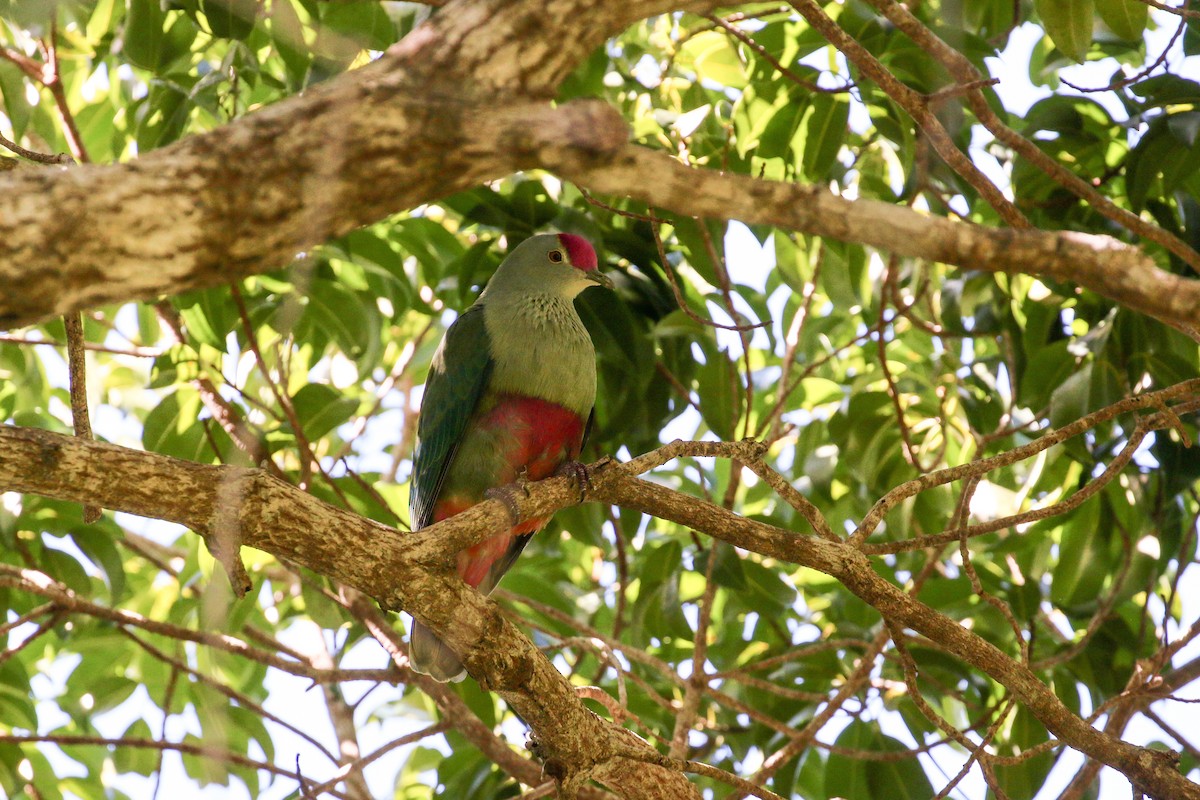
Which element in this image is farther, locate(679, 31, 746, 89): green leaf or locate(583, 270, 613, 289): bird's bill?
locate(679, 31, 746, 89): green leaf

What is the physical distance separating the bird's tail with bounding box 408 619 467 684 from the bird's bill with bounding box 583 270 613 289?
115 cm

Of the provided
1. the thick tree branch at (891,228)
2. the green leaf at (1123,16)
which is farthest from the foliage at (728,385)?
the thick tree branch at (891,228)

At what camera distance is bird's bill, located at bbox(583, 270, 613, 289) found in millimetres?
3375

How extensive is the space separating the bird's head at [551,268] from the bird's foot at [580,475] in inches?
24.1

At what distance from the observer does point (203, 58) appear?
380cm

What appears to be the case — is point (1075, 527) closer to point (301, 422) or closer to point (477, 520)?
point (477, 520)

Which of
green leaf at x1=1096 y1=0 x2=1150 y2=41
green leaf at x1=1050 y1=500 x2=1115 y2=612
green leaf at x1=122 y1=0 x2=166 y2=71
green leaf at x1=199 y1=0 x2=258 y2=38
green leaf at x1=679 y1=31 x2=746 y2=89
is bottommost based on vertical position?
green leaf at x1=1050 y1=500 x2=1115 y2=612

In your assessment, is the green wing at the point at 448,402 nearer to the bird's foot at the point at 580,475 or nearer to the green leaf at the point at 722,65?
the bird's foot at the point at 580,475

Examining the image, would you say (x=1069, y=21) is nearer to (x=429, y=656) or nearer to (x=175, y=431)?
(x=429, y=656)

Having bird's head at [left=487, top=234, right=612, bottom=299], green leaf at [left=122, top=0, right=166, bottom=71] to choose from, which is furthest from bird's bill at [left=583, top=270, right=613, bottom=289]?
green leaf at [left=122, top=0, right=166, bottom=71]

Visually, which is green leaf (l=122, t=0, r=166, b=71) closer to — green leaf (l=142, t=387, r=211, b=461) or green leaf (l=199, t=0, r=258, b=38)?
green leaf (l=199, t=0, r=258, b=38)

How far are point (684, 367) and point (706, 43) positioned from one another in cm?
117

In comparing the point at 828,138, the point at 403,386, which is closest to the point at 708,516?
the point at 828,138

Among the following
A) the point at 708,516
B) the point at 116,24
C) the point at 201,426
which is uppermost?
the point at 116,24
